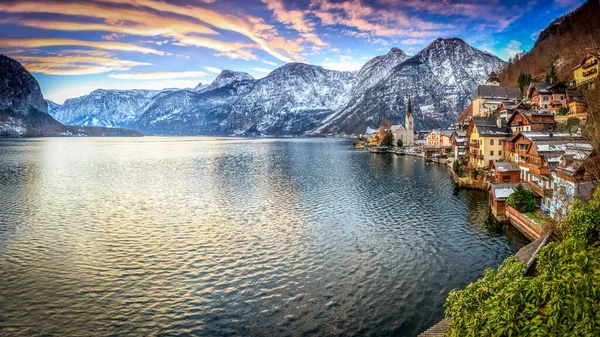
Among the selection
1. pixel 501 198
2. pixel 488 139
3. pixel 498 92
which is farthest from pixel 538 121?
pixel 498 92

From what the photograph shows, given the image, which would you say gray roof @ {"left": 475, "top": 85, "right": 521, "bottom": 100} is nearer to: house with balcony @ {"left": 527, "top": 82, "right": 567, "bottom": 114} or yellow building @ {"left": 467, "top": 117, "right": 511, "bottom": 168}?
house with balcony @ {"left": 527, "top": 82, "right": 567, "bottom": 114}

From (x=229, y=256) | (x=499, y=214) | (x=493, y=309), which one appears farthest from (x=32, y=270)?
(x=499, y=214)

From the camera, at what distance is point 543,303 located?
10.5 metres

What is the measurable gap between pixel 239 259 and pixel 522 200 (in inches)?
1448

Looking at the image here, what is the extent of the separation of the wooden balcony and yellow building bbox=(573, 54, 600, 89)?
155 ft

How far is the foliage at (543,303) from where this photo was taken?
9516 mm

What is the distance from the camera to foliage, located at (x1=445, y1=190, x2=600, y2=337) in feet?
31.2

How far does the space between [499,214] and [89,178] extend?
3695 inches

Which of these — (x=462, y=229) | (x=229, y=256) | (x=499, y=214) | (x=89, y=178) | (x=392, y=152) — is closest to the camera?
(x=229, y=256)

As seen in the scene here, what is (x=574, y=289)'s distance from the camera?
984 cm

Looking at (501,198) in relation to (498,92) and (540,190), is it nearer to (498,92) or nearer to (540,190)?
(540,190)

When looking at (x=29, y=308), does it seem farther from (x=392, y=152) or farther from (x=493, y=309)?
(x=392, y=152)

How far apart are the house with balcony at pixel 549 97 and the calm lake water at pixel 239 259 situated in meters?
41.2

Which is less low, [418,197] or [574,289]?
[574,289]
